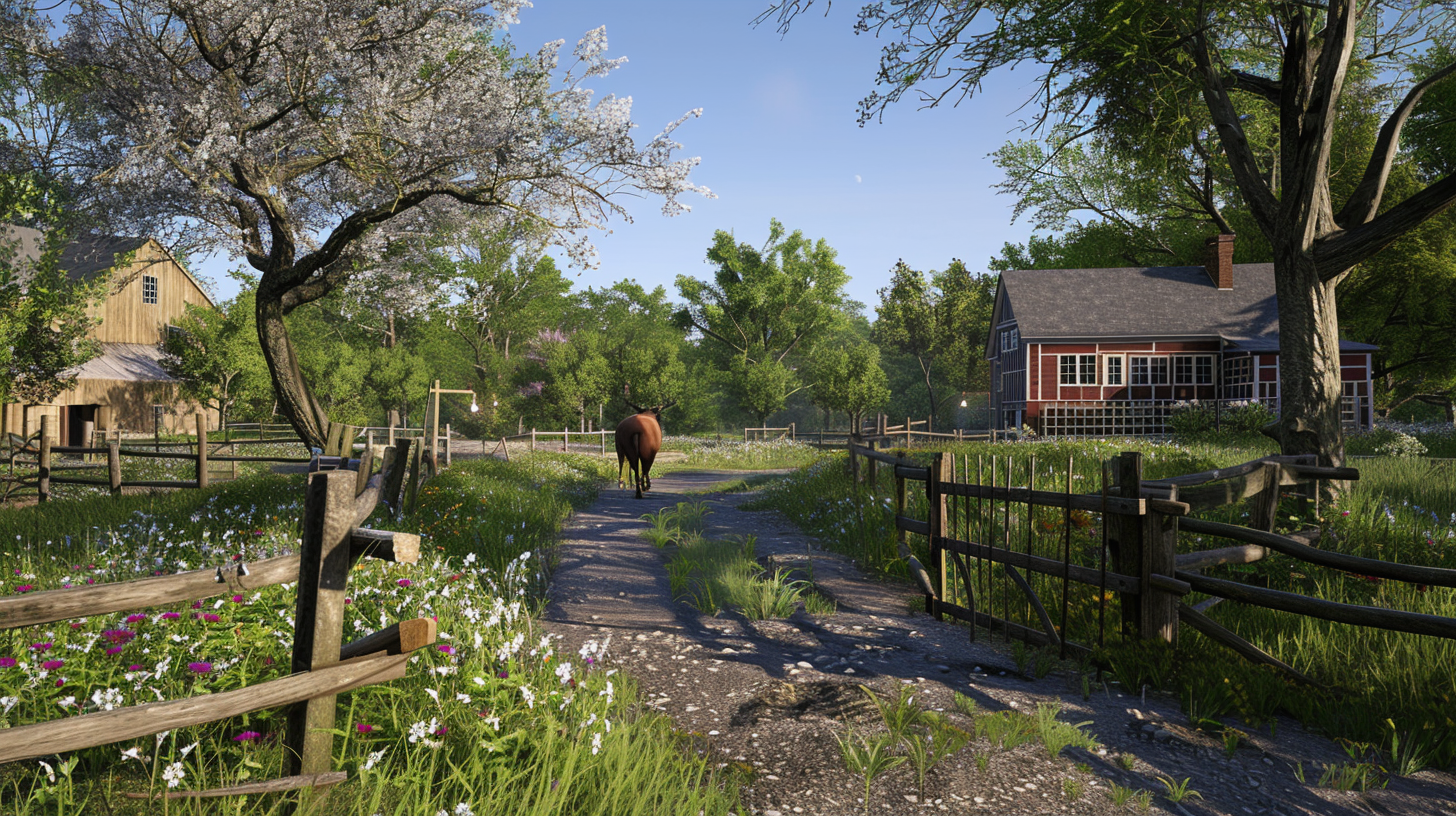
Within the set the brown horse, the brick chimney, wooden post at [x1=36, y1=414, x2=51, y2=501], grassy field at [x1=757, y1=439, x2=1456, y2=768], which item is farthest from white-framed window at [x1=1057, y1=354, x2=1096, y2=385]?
wooden post at [x1=36, y1=414, x2=51, y2=501]

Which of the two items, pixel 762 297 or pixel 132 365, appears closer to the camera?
pixel 132 365

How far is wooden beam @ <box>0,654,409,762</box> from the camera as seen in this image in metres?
2.43

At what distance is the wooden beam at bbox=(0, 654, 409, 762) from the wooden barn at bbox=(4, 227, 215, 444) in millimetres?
37155

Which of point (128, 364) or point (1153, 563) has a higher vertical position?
point (128, 364)

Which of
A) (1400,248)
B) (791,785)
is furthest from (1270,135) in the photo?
(791,785)

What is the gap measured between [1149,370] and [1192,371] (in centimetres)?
175

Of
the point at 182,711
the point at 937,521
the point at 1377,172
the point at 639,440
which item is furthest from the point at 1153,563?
the point at 639,440

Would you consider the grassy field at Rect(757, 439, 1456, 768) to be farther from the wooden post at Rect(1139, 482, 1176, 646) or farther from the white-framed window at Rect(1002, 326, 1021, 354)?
the white-framed window at Rect(1002, 326, 1021, 354)

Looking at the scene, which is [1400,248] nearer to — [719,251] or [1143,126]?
[1143,126]

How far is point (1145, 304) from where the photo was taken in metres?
33.3

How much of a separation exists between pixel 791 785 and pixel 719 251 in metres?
52.6

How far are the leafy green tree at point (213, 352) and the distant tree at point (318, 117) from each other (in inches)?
1054

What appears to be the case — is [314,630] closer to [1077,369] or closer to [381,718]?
[381,718]

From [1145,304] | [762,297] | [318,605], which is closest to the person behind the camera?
[318,605]
